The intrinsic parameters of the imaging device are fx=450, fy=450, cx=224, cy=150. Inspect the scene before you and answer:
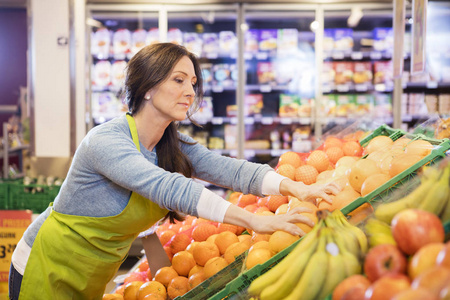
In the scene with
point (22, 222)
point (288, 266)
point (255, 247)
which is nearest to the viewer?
point (288, 266)

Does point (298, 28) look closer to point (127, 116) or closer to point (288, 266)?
point (127, 116)

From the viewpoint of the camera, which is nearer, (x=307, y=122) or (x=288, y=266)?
(x=288, y=266)

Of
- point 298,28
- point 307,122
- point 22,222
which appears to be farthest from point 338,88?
point 22,222

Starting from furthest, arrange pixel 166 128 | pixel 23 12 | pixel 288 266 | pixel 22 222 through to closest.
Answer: pixel 23 12, pixel 22 222, pixel 166 128, pixel 288 266

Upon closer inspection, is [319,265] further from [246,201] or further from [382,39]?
[382,39]

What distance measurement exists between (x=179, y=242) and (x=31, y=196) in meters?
2.17

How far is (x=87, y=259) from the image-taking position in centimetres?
157

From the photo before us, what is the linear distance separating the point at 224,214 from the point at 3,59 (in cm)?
637

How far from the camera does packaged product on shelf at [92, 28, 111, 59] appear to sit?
500 centimetres

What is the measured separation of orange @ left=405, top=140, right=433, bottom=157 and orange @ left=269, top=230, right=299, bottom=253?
56 centimetres

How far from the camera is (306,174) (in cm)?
199

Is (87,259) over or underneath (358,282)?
underneath

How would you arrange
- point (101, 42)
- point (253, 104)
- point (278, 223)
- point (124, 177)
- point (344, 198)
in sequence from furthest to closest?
point (253, 104) → point (101, 42) → point (344, 198) → point (124, 177) → point (278, 223)

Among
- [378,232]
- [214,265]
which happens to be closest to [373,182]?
[378,232]
